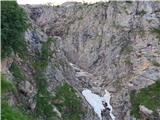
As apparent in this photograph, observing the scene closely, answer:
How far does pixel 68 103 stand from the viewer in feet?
313

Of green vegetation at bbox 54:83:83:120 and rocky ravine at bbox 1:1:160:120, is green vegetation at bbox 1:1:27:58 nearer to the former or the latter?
green vegetation at bbox 54:83:83:120

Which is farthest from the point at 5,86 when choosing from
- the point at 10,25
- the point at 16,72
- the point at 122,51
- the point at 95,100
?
the point at 122,51

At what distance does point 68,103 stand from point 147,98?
4733 cm

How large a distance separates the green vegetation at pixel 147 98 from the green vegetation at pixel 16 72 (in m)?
56.9

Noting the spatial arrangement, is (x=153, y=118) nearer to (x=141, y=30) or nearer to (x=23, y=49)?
(x=23, y=49)

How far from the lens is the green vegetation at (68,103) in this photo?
92.2 metres

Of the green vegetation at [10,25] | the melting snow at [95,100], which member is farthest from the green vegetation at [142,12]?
the green vegetation at [10,25]

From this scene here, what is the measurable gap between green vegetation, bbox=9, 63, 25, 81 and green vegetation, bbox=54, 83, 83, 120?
44.7ft

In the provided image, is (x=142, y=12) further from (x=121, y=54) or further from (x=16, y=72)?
(x=16, y=72)

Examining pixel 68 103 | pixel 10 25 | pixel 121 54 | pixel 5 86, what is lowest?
pixel 121 54

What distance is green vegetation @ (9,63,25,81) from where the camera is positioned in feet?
256

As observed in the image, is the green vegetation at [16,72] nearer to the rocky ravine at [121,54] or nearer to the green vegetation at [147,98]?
the rocky ravine at [121,54]

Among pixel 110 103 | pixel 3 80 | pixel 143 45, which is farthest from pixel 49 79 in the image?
pixel 143 45

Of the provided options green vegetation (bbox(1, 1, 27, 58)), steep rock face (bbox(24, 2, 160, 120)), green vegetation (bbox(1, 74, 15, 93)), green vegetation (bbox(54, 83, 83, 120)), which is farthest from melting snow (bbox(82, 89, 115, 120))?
green vegetation (bbox(1, 74, 15, 93))
